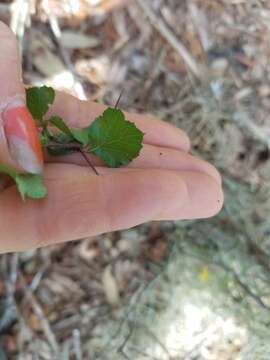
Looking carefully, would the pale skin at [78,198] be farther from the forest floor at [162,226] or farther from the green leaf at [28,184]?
the forest floor at [162,226]

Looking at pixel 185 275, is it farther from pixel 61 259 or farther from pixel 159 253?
pixel 61 259

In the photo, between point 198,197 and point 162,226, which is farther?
point 162,226

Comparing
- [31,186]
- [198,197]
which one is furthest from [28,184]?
[198,197]

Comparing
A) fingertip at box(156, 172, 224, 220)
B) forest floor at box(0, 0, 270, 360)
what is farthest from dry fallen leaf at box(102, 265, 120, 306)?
fingertip at box(156, 172, 224, 220)

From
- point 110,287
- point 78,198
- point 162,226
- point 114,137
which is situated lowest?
point 110,287

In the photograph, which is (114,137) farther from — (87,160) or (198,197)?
(198,197)
